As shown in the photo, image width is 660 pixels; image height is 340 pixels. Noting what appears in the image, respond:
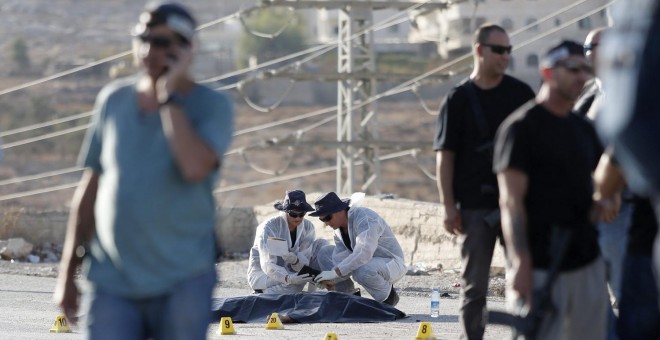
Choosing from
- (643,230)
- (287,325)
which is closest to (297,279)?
(287,325)

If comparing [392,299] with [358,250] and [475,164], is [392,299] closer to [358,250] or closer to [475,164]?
[358,250]

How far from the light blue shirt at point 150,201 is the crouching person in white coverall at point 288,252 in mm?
8524

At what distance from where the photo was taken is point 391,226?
20062 mm

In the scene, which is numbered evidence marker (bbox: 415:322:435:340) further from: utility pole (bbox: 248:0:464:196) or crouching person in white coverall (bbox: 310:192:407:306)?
utility pole (bbox: 248:0:464:196)

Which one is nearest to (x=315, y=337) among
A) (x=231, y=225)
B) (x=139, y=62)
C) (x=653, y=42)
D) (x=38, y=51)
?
(x=139, y=62)

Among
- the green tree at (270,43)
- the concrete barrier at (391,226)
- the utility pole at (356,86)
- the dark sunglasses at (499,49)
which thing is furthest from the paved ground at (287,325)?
the green tree at (270,43)

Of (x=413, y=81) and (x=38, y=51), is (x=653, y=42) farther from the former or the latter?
(x=38, y=51)

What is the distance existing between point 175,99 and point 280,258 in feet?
29.1

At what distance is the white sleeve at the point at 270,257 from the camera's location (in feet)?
45.8

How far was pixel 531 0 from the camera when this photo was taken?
67750mm

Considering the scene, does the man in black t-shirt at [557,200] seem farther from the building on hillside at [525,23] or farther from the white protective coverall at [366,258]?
the building on hillside at [525,23]

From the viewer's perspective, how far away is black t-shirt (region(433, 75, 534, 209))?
8.14 m

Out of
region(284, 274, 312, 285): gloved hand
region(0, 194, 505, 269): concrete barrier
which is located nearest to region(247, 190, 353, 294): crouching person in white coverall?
region(284, 274, 312, 285): gloved hand

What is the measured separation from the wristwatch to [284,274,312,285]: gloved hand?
8.57 metres
